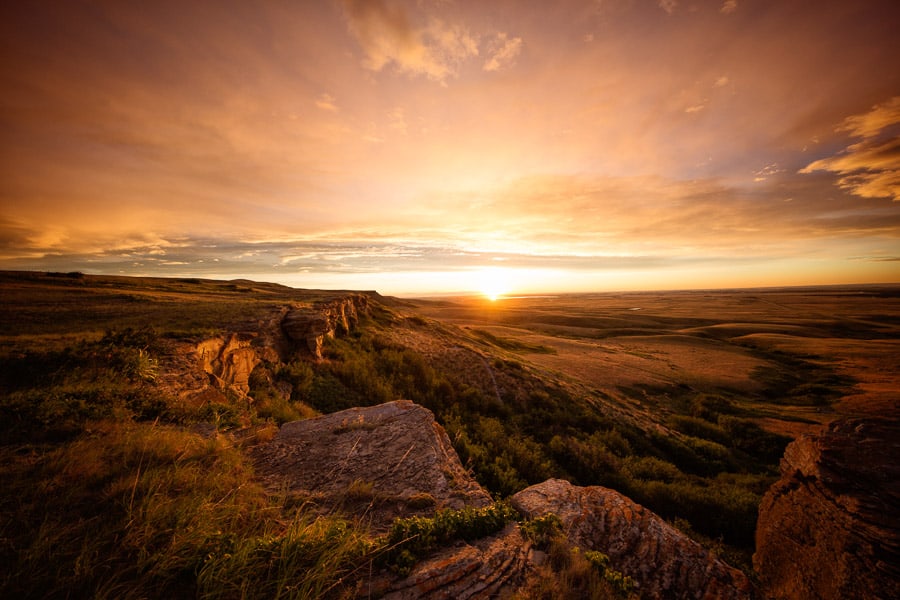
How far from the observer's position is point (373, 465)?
6211 mm

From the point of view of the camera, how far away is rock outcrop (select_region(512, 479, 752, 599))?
4535mm

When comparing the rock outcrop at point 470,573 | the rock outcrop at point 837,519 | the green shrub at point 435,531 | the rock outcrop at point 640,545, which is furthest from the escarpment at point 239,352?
the rock outcrop at point 837,519

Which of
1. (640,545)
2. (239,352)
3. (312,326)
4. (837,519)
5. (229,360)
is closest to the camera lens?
(640,545)

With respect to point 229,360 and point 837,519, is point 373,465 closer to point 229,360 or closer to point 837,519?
point 229,360

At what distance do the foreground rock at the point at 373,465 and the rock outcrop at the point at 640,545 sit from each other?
4.49 ft

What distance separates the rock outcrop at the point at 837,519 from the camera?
6152 millimetres

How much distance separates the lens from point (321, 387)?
12.8 meters

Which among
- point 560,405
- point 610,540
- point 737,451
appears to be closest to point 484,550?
point 610,540

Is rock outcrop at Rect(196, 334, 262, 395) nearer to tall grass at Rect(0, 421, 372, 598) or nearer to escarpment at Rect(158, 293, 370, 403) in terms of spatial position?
escarpment at Rect(158, 293, 370, 403)

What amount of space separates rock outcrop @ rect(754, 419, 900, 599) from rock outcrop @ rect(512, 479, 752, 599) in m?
2.60

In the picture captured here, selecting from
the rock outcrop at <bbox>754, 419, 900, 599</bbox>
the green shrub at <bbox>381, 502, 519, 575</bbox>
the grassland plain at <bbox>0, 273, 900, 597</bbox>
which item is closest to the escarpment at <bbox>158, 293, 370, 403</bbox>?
the grassland plain at <bbox>0, 273, 900, 597</bbox>

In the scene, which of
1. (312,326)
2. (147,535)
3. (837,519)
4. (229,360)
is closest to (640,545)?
(837,519)

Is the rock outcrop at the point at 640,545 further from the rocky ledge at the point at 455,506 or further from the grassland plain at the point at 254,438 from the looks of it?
the grassland plain at the point at 254,438

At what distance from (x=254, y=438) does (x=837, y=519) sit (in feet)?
42.3
